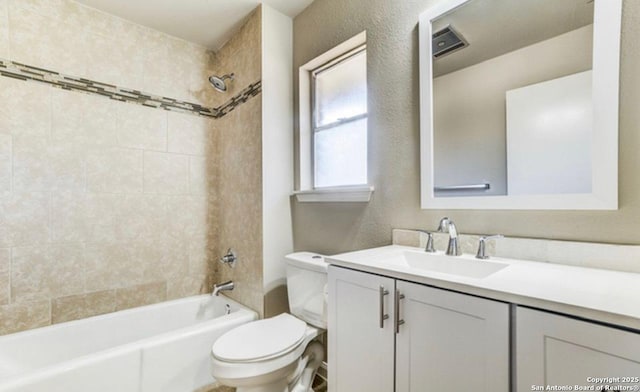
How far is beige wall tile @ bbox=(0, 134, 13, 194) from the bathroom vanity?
2005 mm

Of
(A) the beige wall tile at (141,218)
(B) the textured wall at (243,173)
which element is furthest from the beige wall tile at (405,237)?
(A) the beige wall tile at (141,218)

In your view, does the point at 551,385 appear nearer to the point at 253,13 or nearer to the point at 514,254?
the point at 514,254

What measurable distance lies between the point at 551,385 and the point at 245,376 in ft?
3.68

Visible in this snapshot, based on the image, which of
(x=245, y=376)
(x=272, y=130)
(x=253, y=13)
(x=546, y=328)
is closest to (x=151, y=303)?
(x=245, y=376)

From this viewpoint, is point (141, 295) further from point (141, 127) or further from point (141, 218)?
point (141, 127)

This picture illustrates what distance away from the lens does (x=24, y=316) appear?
1.73 metres

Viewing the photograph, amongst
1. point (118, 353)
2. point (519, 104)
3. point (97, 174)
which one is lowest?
point (118, 353)

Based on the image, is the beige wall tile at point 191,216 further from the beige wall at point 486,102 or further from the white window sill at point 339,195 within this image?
the beige wall at point 486,102

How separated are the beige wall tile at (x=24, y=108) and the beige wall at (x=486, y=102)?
2.33 meters

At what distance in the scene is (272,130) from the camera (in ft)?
6.55

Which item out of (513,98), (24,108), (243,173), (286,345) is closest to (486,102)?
(513,98)

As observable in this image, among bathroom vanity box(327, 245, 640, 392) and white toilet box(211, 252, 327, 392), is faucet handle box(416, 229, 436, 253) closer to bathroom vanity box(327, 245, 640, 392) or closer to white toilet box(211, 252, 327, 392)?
bathroom vanity box(327, 245, 640, 392)

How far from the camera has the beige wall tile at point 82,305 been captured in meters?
1.83

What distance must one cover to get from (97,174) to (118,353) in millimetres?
1231
